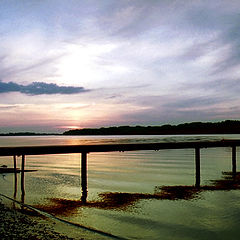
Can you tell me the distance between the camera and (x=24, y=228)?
25.9ft

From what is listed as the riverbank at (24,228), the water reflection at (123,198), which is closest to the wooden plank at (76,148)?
the water reflection at (123,198)

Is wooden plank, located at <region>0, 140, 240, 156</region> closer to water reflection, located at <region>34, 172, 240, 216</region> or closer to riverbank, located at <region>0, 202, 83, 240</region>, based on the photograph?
water reflection, located at <region>34, 172, 240, 216</region>

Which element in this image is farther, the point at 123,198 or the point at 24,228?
the point at 123,198

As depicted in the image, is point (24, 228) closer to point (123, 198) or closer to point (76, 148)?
point (123, 198)

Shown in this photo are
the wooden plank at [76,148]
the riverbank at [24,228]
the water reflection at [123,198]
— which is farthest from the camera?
Answer: the wooden plank at [76,148]

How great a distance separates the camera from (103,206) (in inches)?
443

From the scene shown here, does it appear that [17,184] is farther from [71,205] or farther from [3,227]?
[3,227]

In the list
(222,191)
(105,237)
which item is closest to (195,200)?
(222,191)

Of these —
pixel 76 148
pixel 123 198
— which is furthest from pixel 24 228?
pixel 76 148

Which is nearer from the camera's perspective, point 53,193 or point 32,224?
point 32,224

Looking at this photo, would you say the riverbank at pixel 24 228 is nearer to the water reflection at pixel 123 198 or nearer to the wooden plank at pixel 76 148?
the water reflection at pixel 123 198

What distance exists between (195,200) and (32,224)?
22.3ft

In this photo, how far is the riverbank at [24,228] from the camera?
721cm

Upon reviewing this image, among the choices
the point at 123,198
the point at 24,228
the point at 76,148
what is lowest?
the point at 123,198
